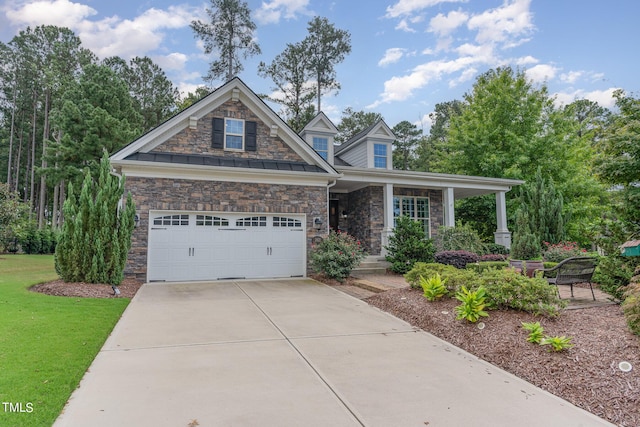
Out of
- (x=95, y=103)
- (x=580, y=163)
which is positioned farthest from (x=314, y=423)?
(x=95, y=103)

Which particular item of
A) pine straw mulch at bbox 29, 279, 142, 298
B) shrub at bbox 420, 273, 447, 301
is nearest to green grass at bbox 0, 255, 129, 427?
pine straw mulch at bbox 29, 279, 142, 298

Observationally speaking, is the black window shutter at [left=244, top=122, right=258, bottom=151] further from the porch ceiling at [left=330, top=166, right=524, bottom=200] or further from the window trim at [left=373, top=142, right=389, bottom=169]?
the window trim at [left=373, top=142, right=389, bottom=169]

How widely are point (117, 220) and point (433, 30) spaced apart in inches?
490

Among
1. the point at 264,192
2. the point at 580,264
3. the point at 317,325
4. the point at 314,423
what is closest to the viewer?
the point at 314,423

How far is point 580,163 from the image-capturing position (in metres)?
19.1

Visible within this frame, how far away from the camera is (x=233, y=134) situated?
1178cm

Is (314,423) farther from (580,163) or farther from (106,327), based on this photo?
(580,163)

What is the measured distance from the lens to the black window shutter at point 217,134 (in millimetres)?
11523

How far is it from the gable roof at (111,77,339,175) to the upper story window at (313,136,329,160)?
11.1ft

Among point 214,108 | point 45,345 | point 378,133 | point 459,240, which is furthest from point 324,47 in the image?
point 45,345

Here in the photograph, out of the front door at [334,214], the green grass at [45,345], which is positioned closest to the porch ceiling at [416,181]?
the front door at [334,214]

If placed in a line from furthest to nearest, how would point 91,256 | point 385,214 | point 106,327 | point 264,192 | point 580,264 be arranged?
point 385,214 < point 264,192 < point 91,256 < point 580,264 < point 106,327

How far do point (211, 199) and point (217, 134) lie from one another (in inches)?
88.8

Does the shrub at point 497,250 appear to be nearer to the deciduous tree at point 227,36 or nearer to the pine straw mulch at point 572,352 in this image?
the pine straw mulch at point 572,352
